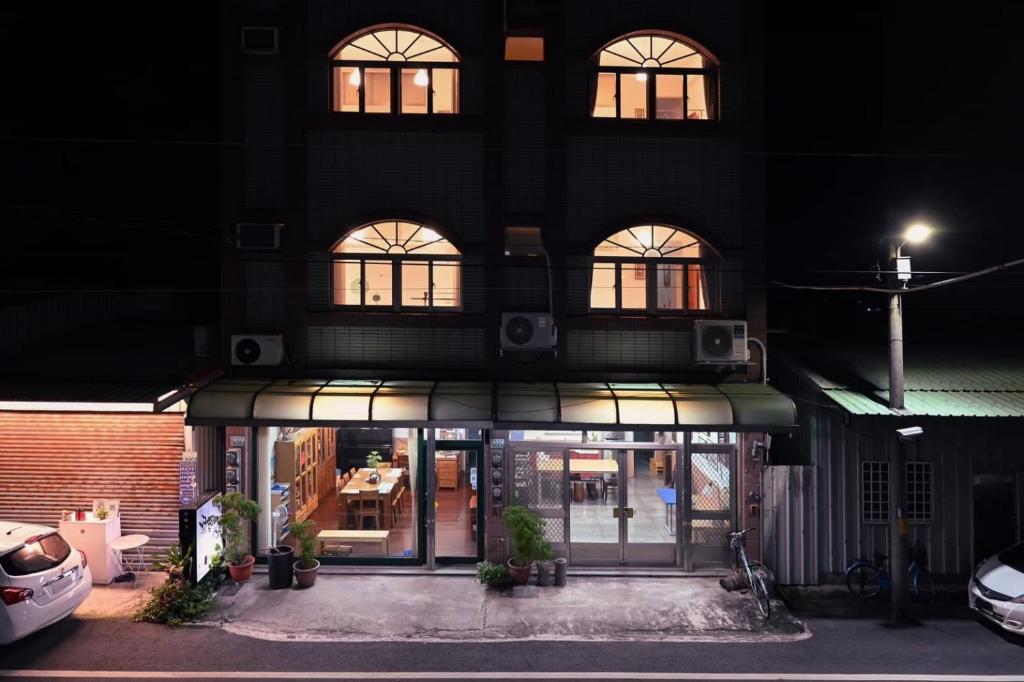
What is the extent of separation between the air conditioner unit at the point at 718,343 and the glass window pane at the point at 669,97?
4.56 metres

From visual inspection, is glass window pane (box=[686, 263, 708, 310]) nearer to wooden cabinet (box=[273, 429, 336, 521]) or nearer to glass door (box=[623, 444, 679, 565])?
glass door (box=[623, 444, 679, 565])

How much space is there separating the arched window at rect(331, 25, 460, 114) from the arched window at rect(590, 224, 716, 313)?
4.54 m

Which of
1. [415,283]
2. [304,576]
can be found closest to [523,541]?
[304,576]

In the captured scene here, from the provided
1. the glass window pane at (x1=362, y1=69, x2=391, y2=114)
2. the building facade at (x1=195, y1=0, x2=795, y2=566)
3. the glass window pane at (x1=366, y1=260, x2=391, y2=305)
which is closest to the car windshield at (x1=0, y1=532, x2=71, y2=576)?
the building facade at (x1=195, y1=0, x2=795, y2=566)

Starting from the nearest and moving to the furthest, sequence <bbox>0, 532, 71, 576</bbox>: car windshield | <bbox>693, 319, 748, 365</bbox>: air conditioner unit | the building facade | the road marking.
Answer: the road marking
<bbox>0, 532, 71, 576</bbox>: car windshield
<bbox>693, 319, 748, 365</bbox>: air conditioner unit
the building facade

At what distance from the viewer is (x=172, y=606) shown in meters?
11.2

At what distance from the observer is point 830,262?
58.3 feet

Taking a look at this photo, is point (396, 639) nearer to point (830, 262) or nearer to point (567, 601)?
point (567, 601)

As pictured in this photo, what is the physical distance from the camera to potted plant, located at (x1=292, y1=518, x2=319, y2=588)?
12.6m

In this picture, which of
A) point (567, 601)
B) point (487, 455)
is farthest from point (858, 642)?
point (487, 455)

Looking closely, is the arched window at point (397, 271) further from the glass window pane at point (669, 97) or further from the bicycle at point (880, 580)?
the bicycle at point (880, 580)

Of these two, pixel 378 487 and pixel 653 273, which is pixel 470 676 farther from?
pixel 653 273

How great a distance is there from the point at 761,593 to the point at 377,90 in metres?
12.3

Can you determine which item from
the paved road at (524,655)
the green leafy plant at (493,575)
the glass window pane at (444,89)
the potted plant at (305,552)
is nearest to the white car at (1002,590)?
the paved road at (524,655)
